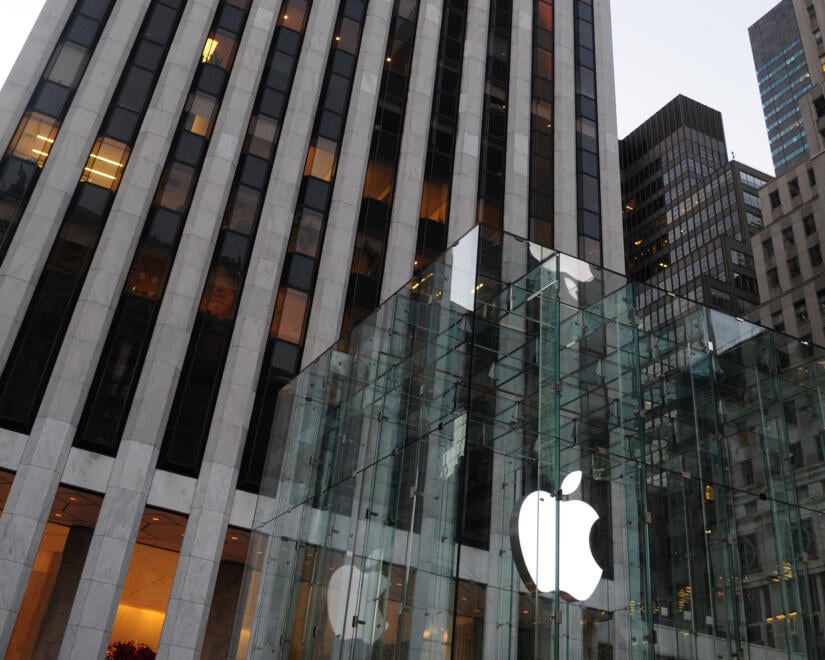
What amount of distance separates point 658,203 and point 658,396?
128 metres

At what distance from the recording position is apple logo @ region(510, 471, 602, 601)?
1465 cm

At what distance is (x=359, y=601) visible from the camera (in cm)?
1700

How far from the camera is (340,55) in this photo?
147 feet

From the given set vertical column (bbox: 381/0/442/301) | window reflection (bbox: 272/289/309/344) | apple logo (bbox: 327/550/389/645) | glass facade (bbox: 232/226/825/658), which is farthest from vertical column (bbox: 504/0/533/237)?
apple logo (bbox: 327/550/389/645)

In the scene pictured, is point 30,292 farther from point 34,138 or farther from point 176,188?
point 176,188

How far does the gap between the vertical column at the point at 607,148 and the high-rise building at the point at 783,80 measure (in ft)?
302

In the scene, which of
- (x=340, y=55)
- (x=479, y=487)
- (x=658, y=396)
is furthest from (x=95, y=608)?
(x=340, y=55)

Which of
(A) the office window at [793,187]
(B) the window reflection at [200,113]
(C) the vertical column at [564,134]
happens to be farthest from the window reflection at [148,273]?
(A) the office window at [793,187]

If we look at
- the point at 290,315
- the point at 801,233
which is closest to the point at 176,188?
the point at 290,315

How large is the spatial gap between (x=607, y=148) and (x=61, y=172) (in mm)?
31764

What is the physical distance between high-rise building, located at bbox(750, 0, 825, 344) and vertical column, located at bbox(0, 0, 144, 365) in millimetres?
76354

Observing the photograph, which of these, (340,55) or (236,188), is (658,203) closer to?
(340,55)

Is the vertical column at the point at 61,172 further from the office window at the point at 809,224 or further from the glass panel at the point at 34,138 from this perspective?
the office window at the point at 809,224

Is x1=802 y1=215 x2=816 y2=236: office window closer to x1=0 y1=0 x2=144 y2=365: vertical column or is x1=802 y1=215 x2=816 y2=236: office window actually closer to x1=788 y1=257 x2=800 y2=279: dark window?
x1=788 y1=257 x2=800 y2=279: dark window
